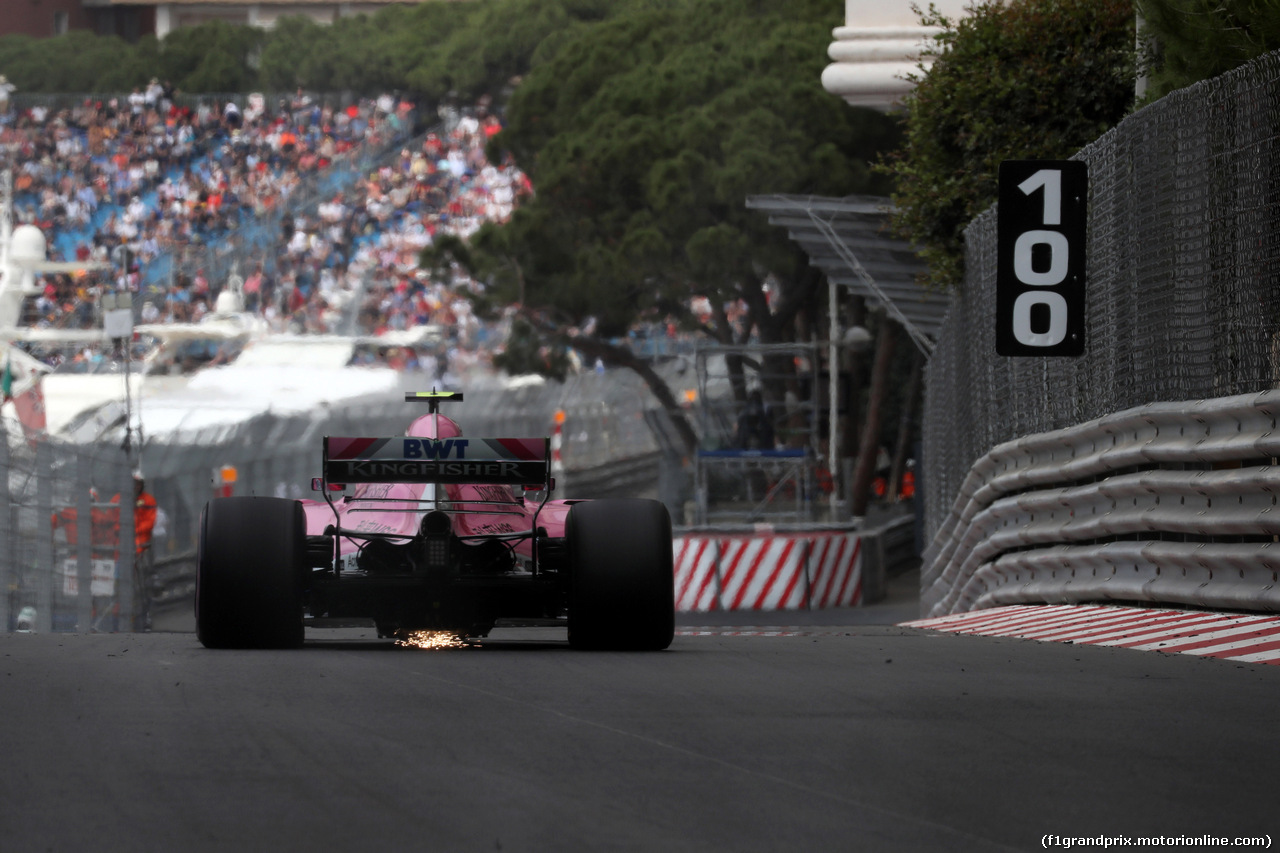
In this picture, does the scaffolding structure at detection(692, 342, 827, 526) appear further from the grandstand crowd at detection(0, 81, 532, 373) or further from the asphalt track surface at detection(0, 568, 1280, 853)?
the asphalt track surface at detection(0, 568, 1280, 853)

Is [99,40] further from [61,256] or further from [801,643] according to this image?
[801,643]

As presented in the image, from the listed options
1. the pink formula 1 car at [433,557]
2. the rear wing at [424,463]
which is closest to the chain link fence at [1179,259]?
the pink formula 1 car at [433,557]

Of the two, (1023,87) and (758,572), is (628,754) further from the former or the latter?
(758,572)

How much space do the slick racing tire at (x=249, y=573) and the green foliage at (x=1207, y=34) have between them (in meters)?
5.30

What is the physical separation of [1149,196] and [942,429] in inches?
356

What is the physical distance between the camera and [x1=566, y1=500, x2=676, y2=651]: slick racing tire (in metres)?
8.77

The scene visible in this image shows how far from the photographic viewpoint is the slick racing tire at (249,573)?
8781 millimetres

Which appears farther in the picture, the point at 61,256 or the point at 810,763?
the point at 61,256

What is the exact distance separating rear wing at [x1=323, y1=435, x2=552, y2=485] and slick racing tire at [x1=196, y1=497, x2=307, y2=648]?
409mm

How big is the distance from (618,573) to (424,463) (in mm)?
1110

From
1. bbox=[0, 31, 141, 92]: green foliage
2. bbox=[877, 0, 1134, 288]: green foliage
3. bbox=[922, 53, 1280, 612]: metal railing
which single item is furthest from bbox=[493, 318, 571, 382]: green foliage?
bbox=[0, 31, 141, 92]: green foliage

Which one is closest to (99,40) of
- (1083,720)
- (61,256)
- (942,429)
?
(61,256)

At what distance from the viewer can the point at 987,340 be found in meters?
15.0

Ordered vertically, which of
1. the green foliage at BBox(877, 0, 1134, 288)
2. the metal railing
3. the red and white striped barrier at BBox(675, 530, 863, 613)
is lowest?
the red and white striped barrier at BBox(675, 530, 863, 613)
